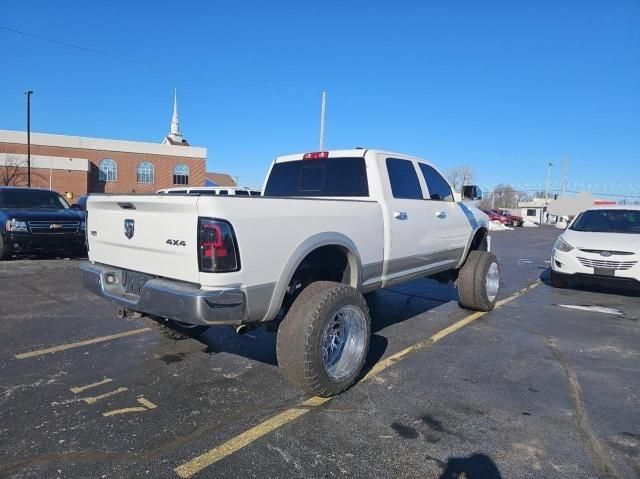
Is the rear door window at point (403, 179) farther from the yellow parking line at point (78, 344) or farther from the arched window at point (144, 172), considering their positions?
the arched window at point (144, 172)

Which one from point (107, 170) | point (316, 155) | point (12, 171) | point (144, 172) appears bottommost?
point (316, 155)

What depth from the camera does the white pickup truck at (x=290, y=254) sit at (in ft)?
9.48

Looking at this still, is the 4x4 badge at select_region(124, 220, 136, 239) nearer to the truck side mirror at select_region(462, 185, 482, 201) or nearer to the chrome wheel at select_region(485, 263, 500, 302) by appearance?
the truck side mirror at select_region(462, 185, 482, 201)

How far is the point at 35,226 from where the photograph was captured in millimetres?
9578

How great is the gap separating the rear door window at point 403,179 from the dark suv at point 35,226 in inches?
325

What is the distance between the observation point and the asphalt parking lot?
2658 mm

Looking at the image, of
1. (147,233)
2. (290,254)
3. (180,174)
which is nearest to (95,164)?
(180,174)

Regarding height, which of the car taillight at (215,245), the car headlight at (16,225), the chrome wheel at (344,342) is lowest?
the chrome wheel at (344,342)

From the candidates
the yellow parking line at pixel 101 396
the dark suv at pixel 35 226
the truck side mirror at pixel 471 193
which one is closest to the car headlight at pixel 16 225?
the dark suv at pixel 35 226

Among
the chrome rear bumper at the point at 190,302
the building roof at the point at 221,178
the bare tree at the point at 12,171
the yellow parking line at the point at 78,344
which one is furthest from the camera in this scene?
the building roof at the point at 221,178

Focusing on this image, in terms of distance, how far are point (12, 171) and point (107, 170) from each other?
1155 centimetres

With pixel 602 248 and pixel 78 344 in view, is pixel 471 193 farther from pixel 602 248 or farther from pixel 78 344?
pixel 78 344

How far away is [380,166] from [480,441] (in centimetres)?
274

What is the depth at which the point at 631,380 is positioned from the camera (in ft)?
13.3
